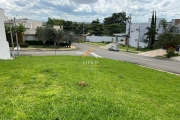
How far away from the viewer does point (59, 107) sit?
124 inches

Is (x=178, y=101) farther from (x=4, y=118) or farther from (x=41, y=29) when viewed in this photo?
(x=41, y=29)

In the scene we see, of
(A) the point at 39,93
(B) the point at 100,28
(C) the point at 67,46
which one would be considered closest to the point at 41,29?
(C) the point at 67,46

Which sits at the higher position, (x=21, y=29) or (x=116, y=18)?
(x=116, y=18)

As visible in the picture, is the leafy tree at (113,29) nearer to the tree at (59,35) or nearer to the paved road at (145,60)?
the tree at (59,35)

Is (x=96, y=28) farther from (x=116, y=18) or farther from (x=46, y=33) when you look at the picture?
(x=46, y=33)

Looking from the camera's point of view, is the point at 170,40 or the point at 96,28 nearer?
the point at 170,40

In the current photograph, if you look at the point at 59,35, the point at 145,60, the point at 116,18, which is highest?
the point at 116,18

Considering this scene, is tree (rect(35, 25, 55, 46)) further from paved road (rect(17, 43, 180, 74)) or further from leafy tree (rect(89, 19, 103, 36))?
leafy tree (rect(89, 19, 103, 36))

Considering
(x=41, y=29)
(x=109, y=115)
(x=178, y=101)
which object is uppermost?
(x=41, y=29)

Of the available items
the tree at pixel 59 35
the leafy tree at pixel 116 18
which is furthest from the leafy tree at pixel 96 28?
the tree at pixel 59 35

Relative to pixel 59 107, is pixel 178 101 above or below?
below

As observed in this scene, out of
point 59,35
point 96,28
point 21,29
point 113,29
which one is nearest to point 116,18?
point 113,29

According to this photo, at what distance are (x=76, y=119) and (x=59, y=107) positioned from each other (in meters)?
0.52

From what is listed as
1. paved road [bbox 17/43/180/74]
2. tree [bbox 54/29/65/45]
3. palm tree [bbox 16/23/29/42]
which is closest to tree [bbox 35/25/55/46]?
tree [bbox 54/29/65/45]
